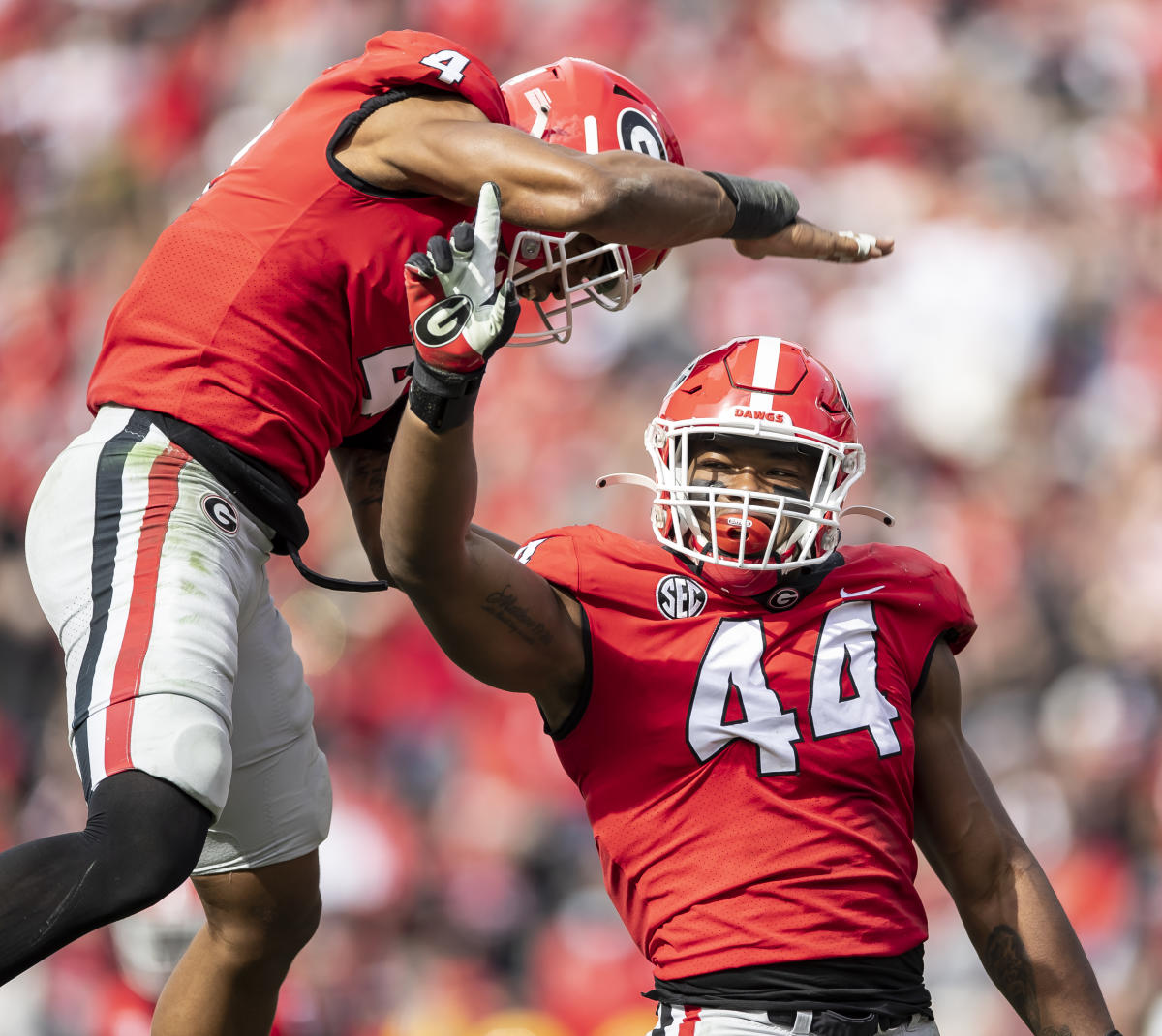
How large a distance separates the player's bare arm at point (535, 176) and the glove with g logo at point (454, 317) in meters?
0.21

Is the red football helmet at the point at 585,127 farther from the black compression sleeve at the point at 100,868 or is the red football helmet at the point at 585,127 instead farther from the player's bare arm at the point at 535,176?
the black compression sleeve at the point at 100,868

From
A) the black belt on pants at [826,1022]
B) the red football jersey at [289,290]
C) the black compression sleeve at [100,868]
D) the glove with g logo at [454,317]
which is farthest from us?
the red football jersey at [289,290]

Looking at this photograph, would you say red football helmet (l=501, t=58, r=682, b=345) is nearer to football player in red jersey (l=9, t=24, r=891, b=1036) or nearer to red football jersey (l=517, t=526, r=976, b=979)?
football player in red jersey (l=9, t=24, r=891, b=1036)

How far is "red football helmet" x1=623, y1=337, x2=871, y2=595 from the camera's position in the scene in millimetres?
2070

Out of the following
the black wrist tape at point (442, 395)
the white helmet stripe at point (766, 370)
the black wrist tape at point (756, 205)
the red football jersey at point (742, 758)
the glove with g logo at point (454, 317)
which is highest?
the black wrist tape at point (756, 205)

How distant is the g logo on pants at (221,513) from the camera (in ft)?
6.36

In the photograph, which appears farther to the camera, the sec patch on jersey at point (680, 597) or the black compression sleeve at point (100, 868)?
the sec patch on jersey at point (680, 597)

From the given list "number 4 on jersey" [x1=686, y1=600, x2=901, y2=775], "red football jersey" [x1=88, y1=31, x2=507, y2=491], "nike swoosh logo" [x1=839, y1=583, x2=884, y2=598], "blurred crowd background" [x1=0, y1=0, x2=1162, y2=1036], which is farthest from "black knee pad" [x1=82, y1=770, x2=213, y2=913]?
"blurred crowd background" [x1=0, y1=0, x2=1162, y2=1036]

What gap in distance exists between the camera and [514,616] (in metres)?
1.92

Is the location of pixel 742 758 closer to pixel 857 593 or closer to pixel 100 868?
pixel 857 593

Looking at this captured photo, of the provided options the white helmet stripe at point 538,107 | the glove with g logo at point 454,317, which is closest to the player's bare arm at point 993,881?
the glove with g logo at point 454,317

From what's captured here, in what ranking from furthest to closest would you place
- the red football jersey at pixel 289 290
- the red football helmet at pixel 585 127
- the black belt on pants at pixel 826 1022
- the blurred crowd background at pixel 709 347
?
the blurred crowd background at pixel 709 347, the red football helmet at pixel 585 127, the red football jersey at pixel 289 290, the black belt on pants at pixel 826 1022

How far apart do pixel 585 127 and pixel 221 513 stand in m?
0.88

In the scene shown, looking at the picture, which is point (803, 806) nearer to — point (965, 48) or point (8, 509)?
point (965, 48)
